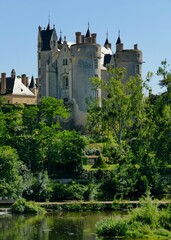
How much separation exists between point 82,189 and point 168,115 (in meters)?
9.13

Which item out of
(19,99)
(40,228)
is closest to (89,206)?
(40,228)

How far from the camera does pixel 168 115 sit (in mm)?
47531

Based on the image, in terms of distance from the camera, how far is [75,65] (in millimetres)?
65625

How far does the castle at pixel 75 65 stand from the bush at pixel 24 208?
26882mm

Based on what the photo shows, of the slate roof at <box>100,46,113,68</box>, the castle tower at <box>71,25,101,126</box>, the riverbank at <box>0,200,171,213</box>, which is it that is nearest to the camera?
the riverbank at <box>0,200,171,213</box>

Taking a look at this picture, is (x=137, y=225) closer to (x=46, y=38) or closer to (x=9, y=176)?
(x=9, y=176)

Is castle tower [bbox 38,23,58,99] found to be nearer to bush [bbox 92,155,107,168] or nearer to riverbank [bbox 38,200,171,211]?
bush [bbox 92,155,107,168]

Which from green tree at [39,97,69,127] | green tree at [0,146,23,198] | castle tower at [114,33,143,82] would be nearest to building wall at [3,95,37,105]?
castle tower at [114,33,143,82]

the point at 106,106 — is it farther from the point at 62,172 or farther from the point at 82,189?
the point at 82,189

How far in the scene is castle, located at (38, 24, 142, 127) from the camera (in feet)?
214

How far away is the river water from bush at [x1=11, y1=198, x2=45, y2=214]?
1048mm

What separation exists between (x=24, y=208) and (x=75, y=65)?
2925cm

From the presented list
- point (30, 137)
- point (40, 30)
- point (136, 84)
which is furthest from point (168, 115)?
point (40, 30)

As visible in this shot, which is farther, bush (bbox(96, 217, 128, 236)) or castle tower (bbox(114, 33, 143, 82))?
castle tower (bbox(114, 33, 143, 82))
